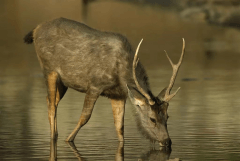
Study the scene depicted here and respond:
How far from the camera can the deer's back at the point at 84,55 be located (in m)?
18.4

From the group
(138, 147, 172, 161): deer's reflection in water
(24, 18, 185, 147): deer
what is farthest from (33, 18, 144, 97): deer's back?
(138, 147, 172, 161): deer's reflection in water

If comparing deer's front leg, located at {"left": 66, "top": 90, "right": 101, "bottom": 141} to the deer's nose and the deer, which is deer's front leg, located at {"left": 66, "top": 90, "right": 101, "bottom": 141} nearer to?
the deer

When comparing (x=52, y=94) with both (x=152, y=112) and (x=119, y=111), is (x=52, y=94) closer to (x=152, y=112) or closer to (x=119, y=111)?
(x=119, y=111)

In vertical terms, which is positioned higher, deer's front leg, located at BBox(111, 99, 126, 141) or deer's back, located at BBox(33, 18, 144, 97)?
deer's back, located at BBox(33, 18, 144, 97)

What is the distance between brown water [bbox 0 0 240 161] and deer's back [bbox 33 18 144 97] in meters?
1.15

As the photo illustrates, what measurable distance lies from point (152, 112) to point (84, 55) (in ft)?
7.60

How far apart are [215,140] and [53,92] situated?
11.8ft

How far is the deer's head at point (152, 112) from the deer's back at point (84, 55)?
2.21 feet

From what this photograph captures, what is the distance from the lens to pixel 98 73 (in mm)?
18453

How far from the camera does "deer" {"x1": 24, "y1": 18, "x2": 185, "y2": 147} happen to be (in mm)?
17469

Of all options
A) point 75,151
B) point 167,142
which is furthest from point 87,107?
point 167,142

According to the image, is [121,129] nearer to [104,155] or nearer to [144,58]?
[104,155]

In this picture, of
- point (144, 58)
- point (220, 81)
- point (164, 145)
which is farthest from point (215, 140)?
point (144, 58)

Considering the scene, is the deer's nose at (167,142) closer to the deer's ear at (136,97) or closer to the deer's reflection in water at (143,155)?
the deer's reflection in water at (143,155)
